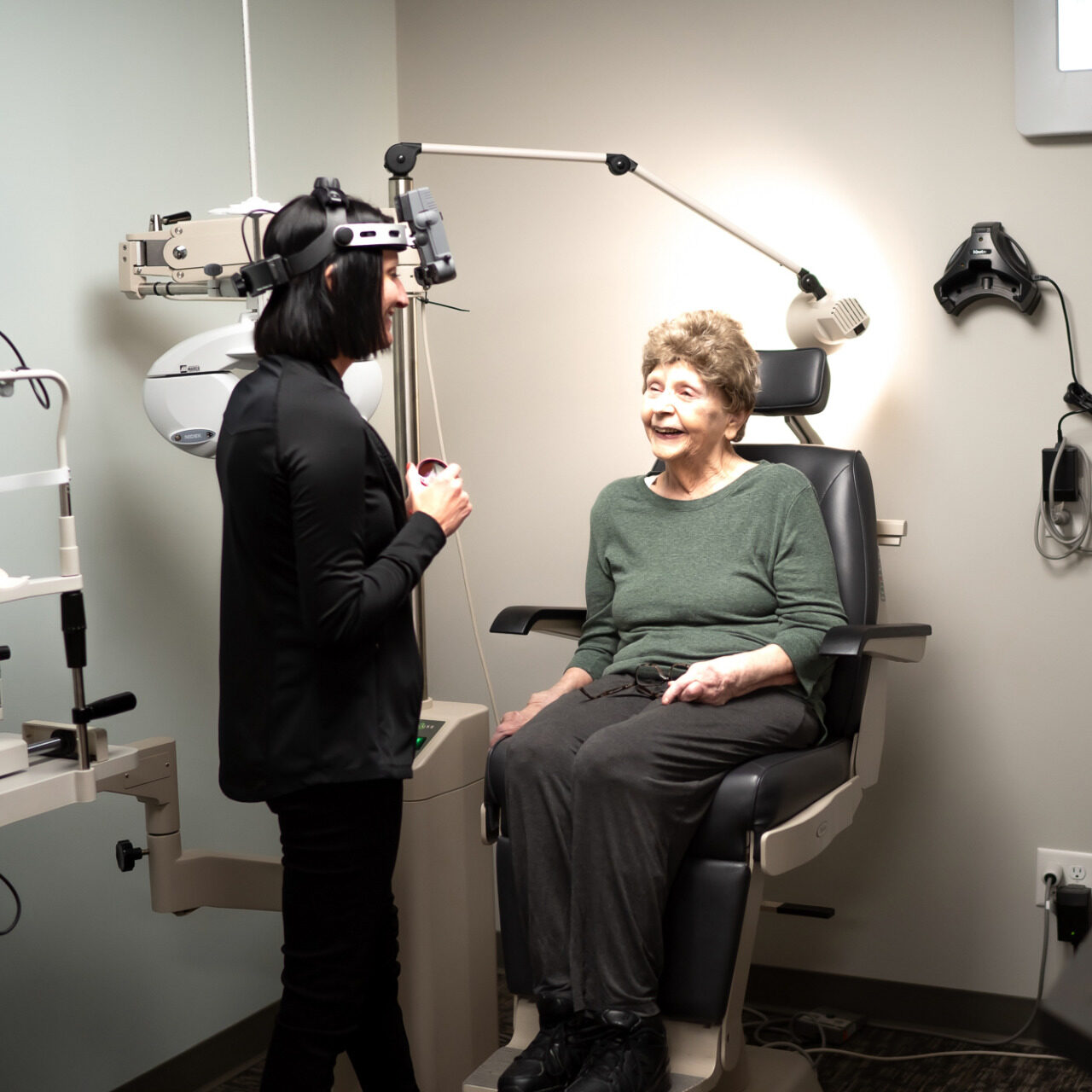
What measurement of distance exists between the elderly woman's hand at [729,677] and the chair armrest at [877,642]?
75 mm

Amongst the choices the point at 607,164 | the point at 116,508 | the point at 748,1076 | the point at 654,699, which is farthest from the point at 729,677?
the point at 116,508

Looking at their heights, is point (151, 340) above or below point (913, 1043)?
above

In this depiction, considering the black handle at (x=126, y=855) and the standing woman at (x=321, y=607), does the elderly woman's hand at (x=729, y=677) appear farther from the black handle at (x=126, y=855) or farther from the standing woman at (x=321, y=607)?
the black handle at (x=126, y=855)

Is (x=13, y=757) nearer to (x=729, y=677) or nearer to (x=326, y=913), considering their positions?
(x=326, y=913)

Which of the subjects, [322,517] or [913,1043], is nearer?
[322,517]

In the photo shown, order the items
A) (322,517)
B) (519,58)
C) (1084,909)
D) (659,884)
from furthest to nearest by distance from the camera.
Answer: (519,58)
(1084,909)
(659,884)
(322,517)

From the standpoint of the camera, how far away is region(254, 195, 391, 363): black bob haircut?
147cm

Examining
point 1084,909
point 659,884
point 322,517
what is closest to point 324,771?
point 322,517

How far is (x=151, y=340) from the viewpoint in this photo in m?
2.19

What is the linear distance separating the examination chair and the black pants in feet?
0.86

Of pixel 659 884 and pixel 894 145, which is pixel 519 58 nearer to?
pixel 894 145

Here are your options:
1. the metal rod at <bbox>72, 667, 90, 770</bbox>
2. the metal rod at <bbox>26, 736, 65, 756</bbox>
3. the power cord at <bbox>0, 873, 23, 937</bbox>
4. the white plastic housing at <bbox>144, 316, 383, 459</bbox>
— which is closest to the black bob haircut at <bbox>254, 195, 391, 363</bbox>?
the white plastic housing at <bbox>144, 316, 383, 459</bbox>

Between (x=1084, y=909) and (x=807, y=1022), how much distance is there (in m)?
0.57

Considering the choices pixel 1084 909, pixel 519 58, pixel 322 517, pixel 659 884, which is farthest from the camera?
pixel 519 58
